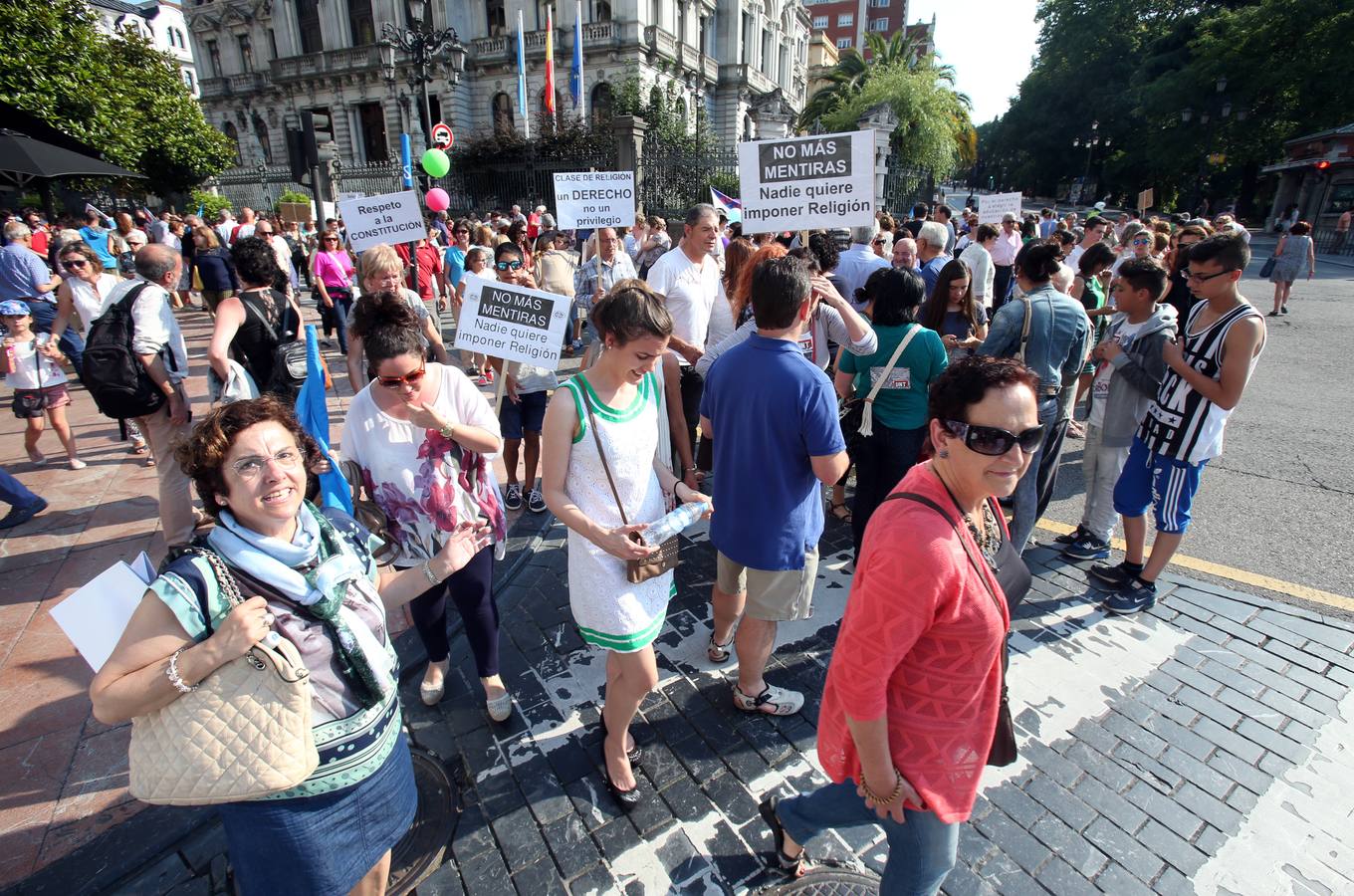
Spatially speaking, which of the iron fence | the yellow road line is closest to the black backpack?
the yellow road line

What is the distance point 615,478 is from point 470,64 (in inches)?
1661

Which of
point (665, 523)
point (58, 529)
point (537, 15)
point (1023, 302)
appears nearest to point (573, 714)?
point (665, 523)

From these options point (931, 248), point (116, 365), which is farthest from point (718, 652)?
point (931, 248)

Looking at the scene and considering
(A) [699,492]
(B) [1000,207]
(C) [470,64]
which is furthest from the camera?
(C) [470,64]

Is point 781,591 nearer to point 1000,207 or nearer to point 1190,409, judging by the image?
point 1190,409

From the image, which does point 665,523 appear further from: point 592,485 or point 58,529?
point 58,529

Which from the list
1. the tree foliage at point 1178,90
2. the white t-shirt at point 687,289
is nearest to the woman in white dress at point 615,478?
the white t-shirt at point 687,289

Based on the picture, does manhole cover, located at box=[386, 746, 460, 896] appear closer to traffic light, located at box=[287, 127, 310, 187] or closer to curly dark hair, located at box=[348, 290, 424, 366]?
curly dark hair, located at box=[348, 290, 424, 366]

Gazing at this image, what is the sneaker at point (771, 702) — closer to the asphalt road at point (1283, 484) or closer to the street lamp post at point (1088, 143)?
the asphalt road at point (1283, 484)

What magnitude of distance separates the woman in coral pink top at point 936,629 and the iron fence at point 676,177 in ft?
57.8

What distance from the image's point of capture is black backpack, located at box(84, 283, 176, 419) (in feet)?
13.0

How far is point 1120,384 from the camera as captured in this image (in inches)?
157

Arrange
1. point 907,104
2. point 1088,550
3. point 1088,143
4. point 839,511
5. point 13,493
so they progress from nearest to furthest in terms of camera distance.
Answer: point 1088,550, point 13,493, point 839,511, point 907,104, point 1088,143

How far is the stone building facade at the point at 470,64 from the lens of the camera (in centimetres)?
3441
